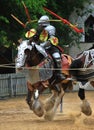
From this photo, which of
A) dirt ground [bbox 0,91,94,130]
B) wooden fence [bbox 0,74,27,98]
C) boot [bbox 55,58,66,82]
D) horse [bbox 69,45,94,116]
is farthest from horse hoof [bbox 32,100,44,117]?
wooden fence [bbox 0,74,27,98]

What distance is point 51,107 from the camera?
433 inches

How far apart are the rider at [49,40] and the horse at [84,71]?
0.31 metres

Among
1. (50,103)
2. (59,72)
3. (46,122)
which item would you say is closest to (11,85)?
(50,103)

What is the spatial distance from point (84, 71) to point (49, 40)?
39.6 inches

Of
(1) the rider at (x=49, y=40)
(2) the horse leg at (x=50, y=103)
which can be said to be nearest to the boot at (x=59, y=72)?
(1) the rider at (x=49, y=40)

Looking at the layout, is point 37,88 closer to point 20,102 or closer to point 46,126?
point 46,126

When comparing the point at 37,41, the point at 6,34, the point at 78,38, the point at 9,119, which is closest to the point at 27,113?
the point at 9,119

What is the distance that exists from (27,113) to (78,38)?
29.9ft

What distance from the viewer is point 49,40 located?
1070 cm

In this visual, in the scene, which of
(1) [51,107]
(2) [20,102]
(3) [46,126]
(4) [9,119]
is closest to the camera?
(3) [46,126]

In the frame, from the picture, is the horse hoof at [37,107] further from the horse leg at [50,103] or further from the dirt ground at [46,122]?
the horse leg at [50,103]

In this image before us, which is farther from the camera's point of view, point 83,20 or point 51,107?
point 83,20

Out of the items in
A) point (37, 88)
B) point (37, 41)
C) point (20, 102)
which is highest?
point (37, 41)

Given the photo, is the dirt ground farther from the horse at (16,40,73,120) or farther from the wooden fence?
the wooden fence
